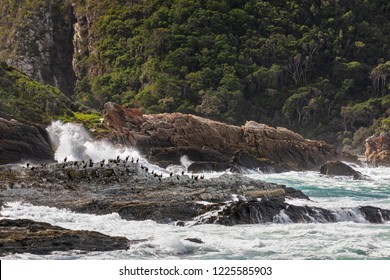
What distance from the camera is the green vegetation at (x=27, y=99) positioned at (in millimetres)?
60719

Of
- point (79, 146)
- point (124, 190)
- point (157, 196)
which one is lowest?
point (157, 196)

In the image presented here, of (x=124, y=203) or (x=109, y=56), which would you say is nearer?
(x=124, y=203)

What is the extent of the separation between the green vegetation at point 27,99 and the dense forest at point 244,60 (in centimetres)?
2665

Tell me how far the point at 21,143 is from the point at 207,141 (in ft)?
69.1

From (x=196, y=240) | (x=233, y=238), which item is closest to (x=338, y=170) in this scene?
(x=233, y=238)

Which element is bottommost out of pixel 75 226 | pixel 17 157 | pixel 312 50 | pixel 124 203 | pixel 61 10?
pixel 75 226

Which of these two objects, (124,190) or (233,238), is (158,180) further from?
(233,238)

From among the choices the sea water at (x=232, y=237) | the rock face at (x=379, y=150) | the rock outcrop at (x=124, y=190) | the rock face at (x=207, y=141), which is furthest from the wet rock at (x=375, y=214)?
the rock face at (x=379, y=150)

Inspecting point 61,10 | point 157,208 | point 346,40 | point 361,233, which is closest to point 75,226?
point 157,208

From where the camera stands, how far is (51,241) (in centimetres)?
2136

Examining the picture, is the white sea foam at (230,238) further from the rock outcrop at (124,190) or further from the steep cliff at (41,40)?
the steep cliff at (41,40)

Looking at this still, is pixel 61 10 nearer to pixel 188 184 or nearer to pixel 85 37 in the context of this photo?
pixel 85 37

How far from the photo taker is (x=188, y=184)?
3709cm

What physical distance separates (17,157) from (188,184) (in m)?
15.1
